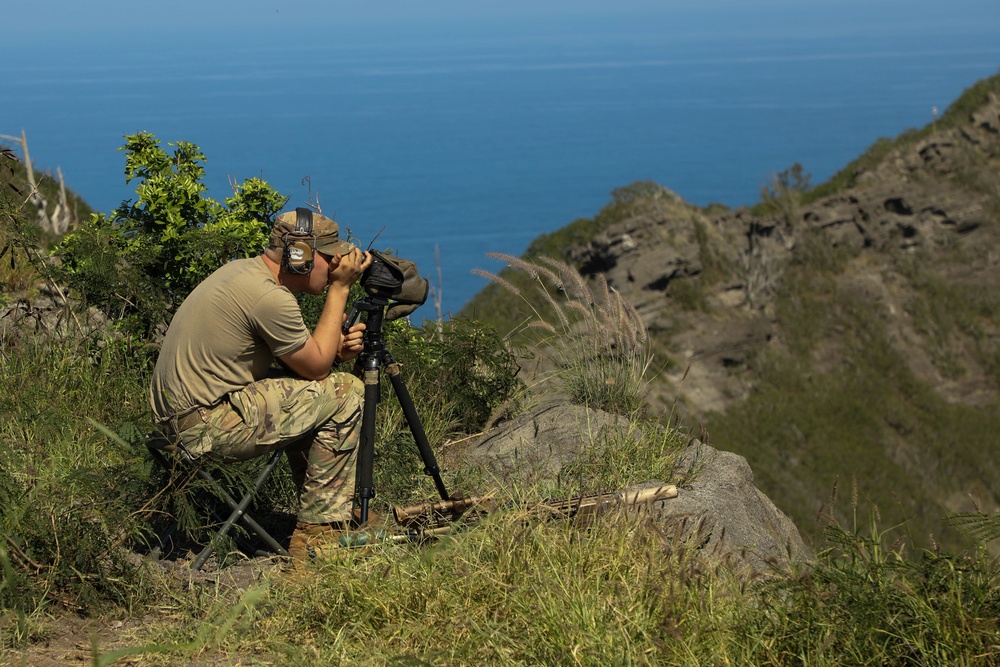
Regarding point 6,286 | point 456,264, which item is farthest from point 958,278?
point 456,264

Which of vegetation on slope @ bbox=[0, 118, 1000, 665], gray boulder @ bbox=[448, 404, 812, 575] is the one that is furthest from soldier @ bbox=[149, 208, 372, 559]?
gray boulder @ bbox=[448, 404, 812, 575]

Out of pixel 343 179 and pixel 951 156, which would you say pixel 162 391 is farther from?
pixel 343 179

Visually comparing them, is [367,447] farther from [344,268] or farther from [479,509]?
[344,268]

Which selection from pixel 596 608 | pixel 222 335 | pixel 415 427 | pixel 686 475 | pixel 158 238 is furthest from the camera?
pixel 158 238

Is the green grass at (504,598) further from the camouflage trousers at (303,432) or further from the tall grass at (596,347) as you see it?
the tall grass at (596,347)

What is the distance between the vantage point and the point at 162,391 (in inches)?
167

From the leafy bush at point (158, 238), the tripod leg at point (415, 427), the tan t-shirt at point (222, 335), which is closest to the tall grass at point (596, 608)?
the tripod leg at point (415, 427)

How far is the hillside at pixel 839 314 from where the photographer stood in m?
29.4

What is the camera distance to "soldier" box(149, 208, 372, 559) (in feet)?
13.7

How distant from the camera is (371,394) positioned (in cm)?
445

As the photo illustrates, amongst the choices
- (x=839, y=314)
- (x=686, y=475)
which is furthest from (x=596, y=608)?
(x=839, y=314)

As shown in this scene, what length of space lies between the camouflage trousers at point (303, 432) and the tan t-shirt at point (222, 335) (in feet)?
0.31

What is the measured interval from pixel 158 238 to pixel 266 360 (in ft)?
8.44

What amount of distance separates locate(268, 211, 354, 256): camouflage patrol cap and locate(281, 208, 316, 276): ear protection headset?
0.03 m
